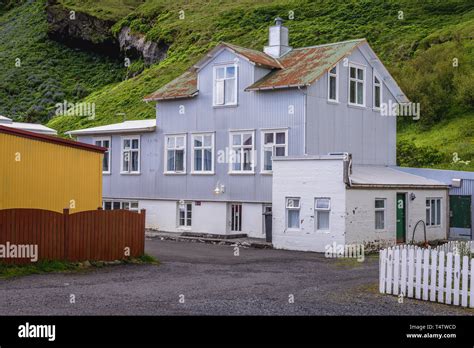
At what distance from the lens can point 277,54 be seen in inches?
1364

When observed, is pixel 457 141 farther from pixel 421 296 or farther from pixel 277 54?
pixel 421 296

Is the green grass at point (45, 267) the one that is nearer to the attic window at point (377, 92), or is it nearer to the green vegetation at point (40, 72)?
the attic window at point (377, 92)

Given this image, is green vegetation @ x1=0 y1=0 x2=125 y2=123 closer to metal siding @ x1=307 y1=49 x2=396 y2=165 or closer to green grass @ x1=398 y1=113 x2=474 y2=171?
green grass @ x1=398 y1=113 x2=474 y2=171

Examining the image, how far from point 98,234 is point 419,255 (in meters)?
9.49

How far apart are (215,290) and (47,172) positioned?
885 centimetres

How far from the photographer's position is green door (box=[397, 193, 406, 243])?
96.3 ft

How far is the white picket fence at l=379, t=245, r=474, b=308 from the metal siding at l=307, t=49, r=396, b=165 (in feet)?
46.3

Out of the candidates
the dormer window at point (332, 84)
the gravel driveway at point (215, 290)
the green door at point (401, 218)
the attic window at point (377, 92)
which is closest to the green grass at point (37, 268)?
the gravel driveway at point (215, 290)

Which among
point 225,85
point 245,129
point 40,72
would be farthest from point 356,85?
point 40,72

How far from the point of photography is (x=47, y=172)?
2347 cm

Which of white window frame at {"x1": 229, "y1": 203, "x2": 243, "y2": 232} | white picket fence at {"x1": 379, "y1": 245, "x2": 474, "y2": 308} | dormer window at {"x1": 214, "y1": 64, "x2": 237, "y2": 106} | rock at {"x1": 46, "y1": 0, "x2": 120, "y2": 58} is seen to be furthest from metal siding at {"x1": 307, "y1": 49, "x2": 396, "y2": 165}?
rock at {"x1": 46, "y1": 0, "x2": 120, "y2": 58}

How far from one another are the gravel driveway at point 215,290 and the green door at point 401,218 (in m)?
5.43

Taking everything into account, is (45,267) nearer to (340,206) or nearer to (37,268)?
(37,268)

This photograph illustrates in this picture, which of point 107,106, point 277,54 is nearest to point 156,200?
point 277,54
